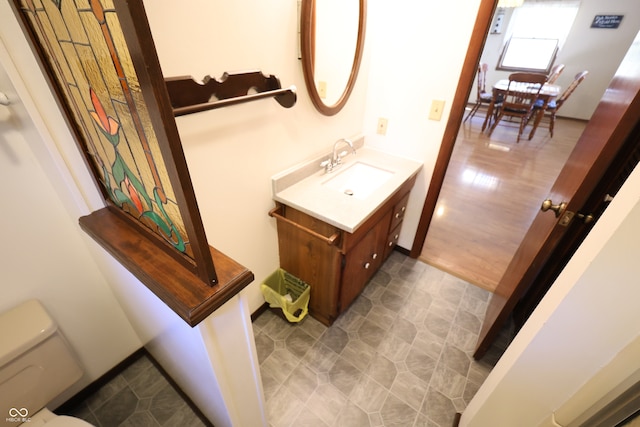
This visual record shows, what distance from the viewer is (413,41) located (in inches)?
58.9

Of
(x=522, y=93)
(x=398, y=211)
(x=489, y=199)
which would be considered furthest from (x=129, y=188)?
(x=522, y=93)

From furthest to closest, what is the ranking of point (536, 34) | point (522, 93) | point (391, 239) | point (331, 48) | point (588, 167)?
1. point (536, 34)
2. point (522, 93)
3. point (391, 239)
4. point (331, 48)
5. point (588, 167)

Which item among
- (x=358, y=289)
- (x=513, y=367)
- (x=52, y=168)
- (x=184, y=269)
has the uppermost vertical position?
(x=52, y=168)

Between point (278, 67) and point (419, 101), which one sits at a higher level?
point (278, 67)

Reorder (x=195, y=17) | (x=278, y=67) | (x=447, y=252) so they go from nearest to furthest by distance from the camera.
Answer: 1. (x=195, y=17)
2. (x=278, y=67)
3. (x=447, y=252)

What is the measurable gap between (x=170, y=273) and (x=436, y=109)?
157 cm

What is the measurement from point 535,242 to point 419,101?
97 cm

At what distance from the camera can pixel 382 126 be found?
1.82 meters

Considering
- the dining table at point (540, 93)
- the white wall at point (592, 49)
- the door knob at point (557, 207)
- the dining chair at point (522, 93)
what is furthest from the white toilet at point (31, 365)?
the white wall at point (592, 49)

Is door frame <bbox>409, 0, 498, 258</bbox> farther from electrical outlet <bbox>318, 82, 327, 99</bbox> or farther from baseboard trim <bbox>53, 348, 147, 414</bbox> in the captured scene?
baseboard trim <bbox>53, 348, 147, 414</bbox>

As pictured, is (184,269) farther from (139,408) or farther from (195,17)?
(139,408)

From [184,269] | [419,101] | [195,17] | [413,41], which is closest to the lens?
[184,269]

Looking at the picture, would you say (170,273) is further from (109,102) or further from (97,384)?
(97,384)

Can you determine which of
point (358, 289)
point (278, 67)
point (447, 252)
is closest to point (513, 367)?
point (358, 289)
